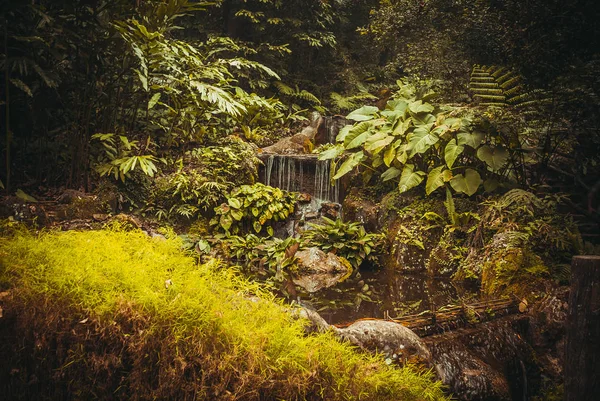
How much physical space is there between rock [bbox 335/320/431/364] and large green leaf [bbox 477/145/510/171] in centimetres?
343

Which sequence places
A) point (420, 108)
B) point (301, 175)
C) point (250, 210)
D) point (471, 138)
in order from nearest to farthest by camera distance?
point (471, 138), point (420, 108), point (250, 210), point (301, 175)

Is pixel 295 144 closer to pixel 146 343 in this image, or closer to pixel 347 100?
pixel 347 100

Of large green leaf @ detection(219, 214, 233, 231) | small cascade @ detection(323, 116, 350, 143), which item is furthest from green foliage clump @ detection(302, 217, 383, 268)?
small cascade @ detection(323, 116, 350, 143)

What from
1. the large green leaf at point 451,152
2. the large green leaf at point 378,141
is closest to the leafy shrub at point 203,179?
the large green leaf at point 378,141

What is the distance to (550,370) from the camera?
308 cm

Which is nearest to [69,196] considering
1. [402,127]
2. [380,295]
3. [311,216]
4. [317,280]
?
[317,280]

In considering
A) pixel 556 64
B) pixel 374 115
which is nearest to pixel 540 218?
pixel 556 64

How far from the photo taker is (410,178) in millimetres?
5855

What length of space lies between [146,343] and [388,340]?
164 centimetres

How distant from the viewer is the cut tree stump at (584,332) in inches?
72.6

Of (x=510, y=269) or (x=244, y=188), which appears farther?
(x=244, y=188)

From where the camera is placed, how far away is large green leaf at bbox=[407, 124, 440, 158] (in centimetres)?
550

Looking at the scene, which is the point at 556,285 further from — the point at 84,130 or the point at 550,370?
the point at 84,130

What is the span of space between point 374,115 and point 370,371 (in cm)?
563
